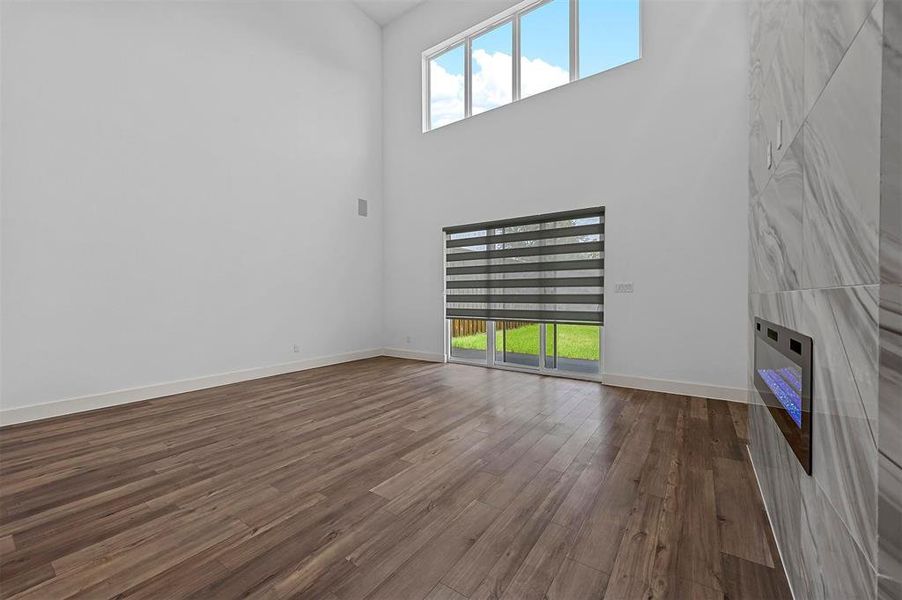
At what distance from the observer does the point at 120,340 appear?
3430 mm

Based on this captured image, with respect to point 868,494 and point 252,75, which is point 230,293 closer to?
point 252,75

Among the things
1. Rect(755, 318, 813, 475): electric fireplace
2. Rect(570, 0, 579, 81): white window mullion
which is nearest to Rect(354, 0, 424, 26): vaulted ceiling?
Rect(570, 0, 579, 81): white window mullion

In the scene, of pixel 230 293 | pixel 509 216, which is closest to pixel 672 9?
pixel 509 216

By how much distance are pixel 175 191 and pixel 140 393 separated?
6.96ft

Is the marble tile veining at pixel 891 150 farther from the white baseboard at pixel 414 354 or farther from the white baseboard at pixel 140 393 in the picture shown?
the white baseboard at pixel 414 354

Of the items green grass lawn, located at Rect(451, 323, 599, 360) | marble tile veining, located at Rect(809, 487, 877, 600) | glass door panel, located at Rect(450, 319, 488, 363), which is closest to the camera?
marble tile veining, located at Rect(809, 487, 877, 600)

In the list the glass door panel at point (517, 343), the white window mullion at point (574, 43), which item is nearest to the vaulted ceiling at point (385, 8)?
the white window mullion at point (574, 43)

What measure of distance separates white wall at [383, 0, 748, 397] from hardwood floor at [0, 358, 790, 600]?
3.10ft

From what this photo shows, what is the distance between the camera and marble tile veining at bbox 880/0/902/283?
0.57 meters

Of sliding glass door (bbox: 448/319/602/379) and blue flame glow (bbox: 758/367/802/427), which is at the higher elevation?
blue flame glow (bbox: 758/367/802/427)

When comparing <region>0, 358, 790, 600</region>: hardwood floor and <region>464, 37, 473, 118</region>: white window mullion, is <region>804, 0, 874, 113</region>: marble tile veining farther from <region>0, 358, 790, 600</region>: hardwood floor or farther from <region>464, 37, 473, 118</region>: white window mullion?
<region>464, 37, 473, 118</region>: white window mullion

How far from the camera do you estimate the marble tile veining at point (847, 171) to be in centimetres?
65

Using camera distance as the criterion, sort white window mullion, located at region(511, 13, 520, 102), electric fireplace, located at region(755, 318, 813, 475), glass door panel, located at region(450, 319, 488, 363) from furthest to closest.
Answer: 1. glass door panel, located at region(450, 319, 488, 363)
2. white window mullion, located at region(511, 13, 520, 102)
3. electric fireplace, located at region(755, 318, 813, 475)

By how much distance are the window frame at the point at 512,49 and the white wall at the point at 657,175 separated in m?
0.16
